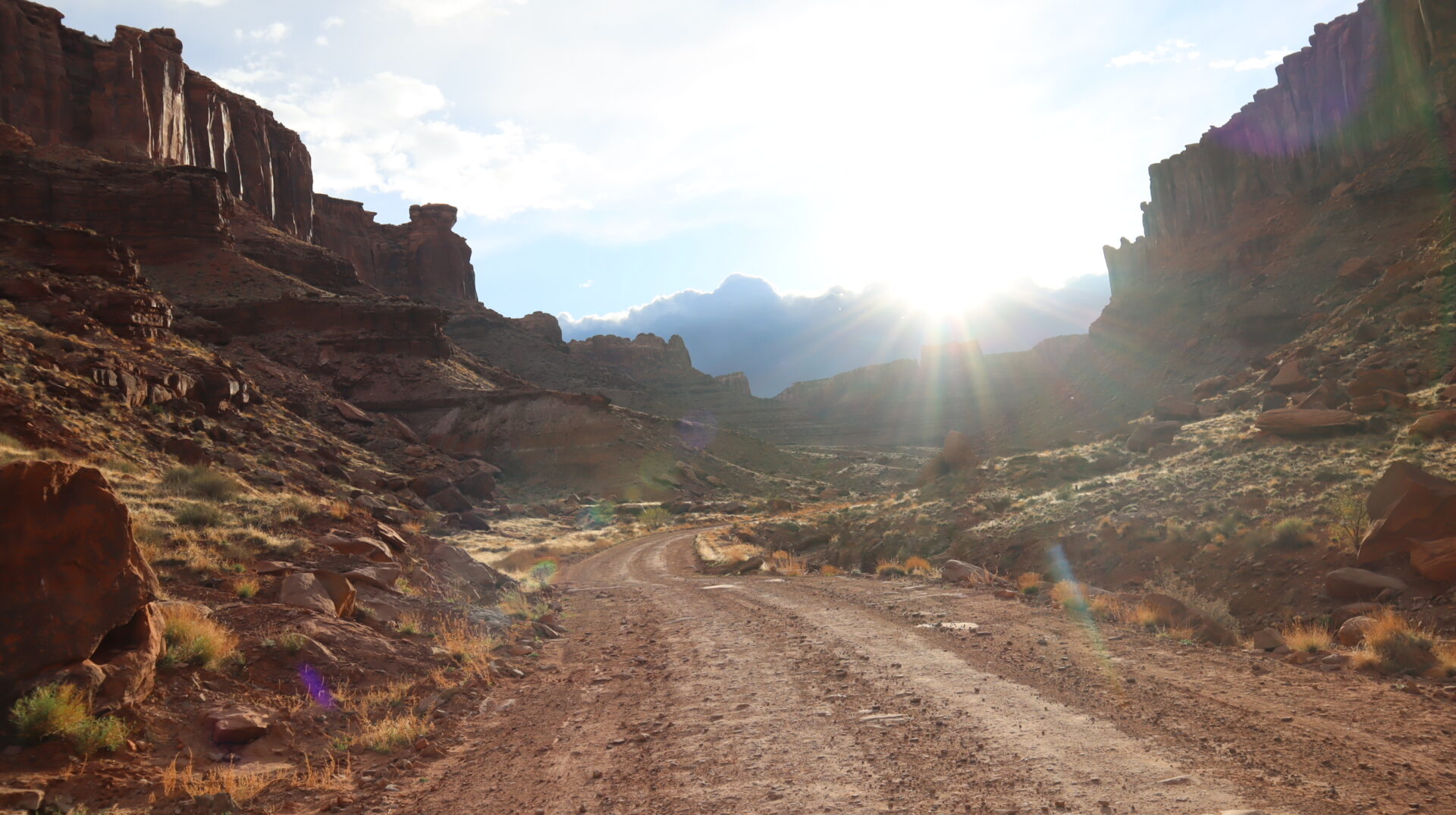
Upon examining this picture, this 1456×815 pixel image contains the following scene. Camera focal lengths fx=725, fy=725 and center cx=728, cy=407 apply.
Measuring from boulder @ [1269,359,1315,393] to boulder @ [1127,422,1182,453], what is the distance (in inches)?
152

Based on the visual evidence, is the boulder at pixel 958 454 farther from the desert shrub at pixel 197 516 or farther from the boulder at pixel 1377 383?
the desert shrub at pixel 197 516

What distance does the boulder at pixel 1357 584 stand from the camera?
416 inches

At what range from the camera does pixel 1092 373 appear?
77.5 m

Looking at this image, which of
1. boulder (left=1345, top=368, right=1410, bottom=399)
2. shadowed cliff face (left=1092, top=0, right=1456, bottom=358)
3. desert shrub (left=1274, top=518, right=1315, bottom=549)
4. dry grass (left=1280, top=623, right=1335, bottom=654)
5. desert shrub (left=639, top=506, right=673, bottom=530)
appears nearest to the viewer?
dry grass (left=1280, top=623, right=1335, bottom=654)

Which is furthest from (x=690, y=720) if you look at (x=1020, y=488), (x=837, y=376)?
(x=837, y=376)

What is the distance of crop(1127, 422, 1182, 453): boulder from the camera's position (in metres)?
29.0

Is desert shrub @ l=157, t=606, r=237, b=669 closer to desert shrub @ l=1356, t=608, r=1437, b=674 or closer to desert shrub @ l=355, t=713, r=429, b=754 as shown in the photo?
desert shrub @ l=355, t=713, r=429, b=754

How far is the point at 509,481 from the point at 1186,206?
266 ft

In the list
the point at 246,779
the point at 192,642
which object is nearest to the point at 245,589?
the point at 192,642

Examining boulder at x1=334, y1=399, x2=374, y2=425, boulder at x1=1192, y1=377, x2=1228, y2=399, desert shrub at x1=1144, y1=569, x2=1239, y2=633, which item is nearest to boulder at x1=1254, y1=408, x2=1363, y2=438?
desert shrub at x1=1144, y1=569, x2=1239, y2=633

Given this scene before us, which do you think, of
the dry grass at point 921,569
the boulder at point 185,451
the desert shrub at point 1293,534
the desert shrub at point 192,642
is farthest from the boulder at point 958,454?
the desert shrub at point 192,642

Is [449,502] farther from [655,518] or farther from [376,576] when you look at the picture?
[376,576]

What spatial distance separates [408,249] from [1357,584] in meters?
142

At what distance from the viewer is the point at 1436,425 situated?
17.0 metres
